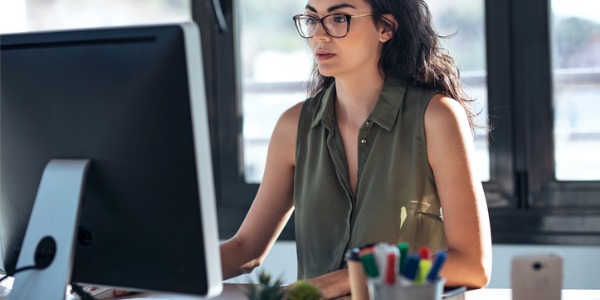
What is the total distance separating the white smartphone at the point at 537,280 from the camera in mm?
1351

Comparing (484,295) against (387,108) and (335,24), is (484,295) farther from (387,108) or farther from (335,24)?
(335,24)

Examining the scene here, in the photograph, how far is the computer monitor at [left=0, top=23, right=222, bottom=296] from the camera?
1213mm

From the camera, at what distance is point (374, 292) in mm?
1213

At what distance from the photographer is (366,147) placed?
2008 millimetres

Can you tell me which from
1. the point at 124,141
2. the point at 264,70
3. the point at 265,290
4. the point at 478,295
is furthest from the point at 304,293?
the point at 264,70

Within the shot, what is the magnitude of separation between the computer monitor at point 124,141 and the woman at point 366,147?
2.16 ft

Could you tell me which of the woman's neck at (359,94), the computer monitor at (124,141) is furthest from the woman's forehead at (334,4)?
the computer monitor at (124,141)

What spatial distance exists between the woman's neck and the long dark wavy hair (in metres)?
0.04

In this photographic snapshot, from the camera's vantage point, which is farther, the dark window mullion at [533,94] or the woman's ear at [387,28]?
the dark window mullion at [533,94]

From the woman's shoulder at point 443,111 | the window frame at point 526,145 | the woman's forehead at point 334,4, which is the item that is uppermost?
the woman's forehead at point 334,4

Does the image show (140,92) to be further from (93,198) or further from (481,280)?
(481,280)

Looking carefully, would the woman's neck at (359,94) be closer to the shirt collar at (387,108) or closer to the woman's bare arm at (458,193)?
the shirt collar at (387,108)

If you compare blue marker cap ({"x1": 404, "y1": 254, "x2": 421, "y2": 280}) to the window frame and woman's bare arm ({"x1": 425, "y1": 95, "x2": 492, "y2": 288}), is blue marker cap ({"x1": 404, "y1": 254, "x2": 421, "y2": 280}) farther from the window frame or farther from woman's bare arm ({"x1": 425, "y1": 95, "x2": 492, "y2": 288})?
the window frame

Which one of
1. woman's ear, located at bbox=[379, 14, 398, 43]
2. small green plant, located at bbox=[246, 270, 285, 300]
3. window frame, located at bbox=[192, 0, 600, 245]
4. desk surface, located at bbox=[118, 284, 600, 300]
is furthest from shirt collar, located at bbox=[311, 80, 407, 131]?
window frame, located at bbox=[192, 0, 600, 245]
